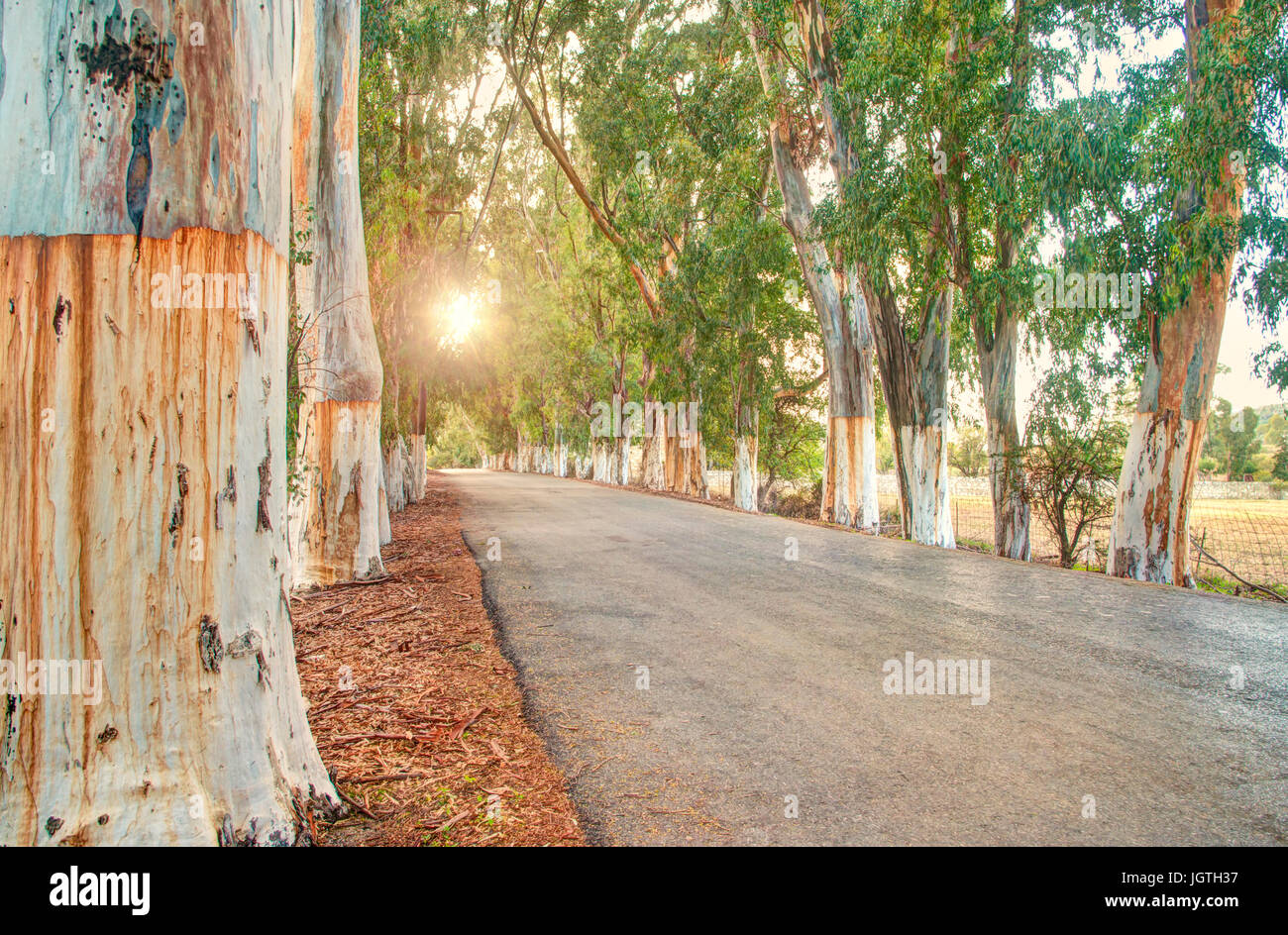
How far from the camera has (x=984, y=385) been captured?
13.2m

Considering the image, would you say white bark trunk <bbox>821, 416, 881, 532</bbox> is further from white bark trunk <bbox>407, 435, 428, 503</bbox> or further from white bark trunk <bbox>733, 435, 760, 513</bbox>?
white bark trunk <bbox>407, 435, 428, 503</bbox>

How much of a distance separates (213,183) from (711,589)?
5760 millimetres

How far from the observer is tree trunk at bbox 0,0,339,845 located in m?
2.19

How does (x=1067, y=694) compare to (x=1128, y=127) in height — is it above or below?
below

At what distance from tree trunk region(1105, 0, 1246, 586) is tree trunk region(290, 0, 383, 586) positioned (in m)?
10.3

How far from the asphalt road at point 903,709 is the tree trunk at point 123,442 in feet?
4.81

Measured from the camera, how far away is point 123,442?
224 cm

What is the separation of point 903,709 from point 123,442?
3.68m
